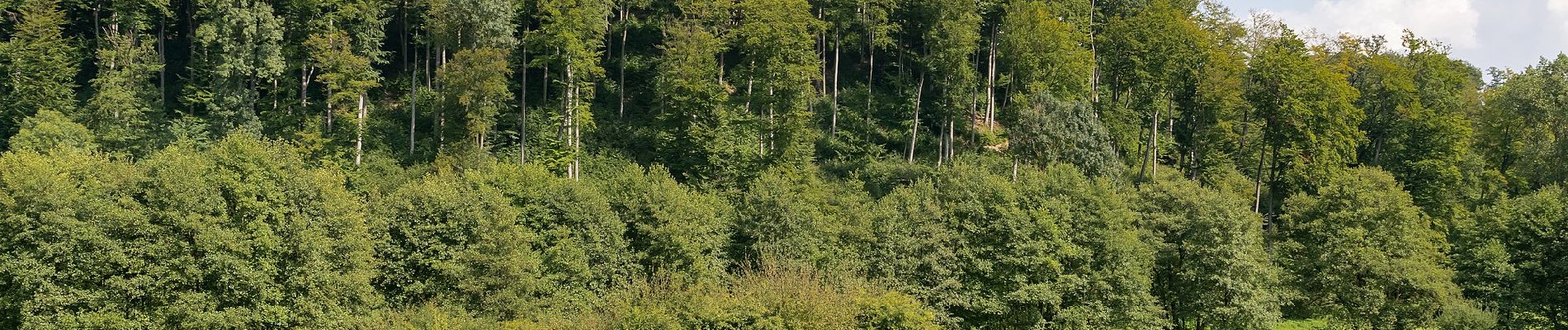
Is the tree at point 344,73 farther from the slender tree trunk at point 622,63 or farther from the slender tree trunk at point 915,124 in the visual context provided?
the slender tree trunk at point 915,124

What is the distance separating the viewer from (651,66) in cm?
5200

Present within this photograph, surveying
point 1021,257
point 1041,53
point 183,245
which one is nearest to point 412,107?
point 183,245

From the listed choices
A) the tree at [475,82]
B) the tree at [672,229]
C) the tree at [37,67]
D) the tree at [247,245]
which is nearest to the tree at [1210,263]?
the tree at [672,229]

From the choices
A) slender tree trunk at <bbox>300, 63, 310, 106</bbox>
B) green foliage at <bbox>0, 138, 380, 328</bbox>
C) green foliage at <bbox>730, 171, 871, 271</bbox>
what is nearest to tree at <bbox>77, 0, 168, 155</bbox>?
slender tree trunk at <bbox>300, 63, 310, 106</bbox>

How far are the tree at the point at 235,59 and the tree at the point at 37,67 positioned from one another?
15.3ft

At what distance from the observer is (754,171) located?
45625mm

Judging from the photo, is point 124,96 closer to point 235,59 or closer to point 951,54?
point 235,59

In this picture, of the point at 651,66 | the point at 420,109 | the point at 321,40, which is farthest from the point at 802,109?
the point at 321,40

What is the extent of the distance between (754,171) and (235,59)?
76.9ft

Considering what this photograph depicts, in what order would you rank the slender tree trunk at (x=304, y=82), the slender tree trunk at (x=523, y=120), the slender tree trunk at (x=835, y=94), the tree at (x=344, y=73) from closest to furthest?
1. the tree at (x=344, y=73)
2. the slender tree trunk at (x=304, y=82)
3. the slender tree trunk at (x=523, y=120)
4. the slender tree trunk at (x=835, y=94)

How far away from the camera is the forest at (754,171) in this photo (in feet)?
103

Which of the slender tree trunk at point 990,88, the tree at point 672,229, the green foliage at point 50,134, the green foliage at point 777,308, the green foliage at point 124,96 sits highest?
the slender tree trunk at point 990,88

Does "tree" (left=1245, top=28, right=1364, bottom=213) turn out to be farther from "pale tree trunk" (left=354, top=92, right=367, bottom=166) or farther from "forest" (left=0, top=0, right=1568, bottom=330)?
"pale tree trunk" (left=354, top=92, right=367, bottom=166)

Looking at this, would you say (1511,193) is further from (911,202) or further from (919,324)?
(919,324)
